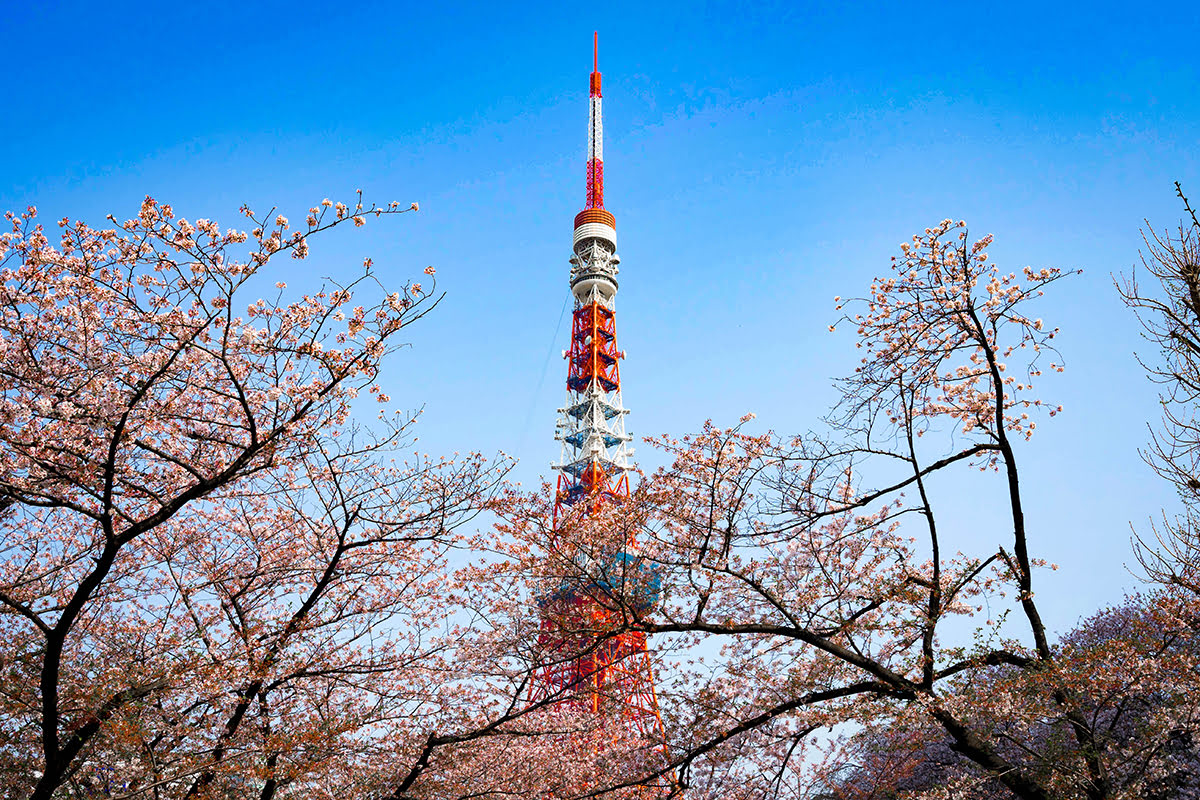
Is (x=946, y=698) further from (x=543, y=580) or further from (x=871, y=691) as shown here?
(x=543, y=580)

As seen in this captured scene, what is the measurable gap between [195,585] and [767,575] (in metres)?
5.55

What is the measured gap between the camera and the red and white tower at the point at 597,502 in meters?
7.13

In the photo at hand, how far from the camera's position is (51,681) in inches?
205

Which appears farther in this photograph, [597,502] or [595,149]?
[595,149]

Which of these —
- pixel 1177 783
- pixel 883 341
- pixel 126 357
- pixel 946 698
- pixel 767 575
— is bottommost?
pixel 1177 783

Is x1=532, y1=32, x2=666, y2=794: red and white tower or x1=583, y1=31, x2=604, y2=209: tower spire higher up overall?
x1=583, y1=31, x2=604, y2=209: tower spire

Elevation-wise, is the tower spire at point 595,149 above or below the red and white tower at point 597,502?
above

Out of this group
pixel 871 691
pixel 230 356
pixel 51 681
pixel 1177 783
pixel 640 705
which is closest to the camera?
pixel 51 681

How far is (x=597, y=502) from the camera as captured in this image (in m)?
8.20

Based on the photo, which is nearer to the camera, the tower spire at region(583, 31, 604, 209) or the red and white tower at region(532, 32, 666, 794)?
the red and white tower at region(532, 32, 666, 794)

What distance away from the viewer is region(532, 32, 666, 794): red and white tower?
7133mm

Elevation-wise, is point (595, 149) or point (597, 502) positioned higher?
point (595, 149)

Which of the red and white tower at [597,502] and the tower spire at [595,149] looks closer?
the red and white tower at [597,502]

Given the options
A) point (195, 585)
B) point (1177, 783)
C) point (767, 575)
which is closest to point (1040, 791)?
point (767, 575)
